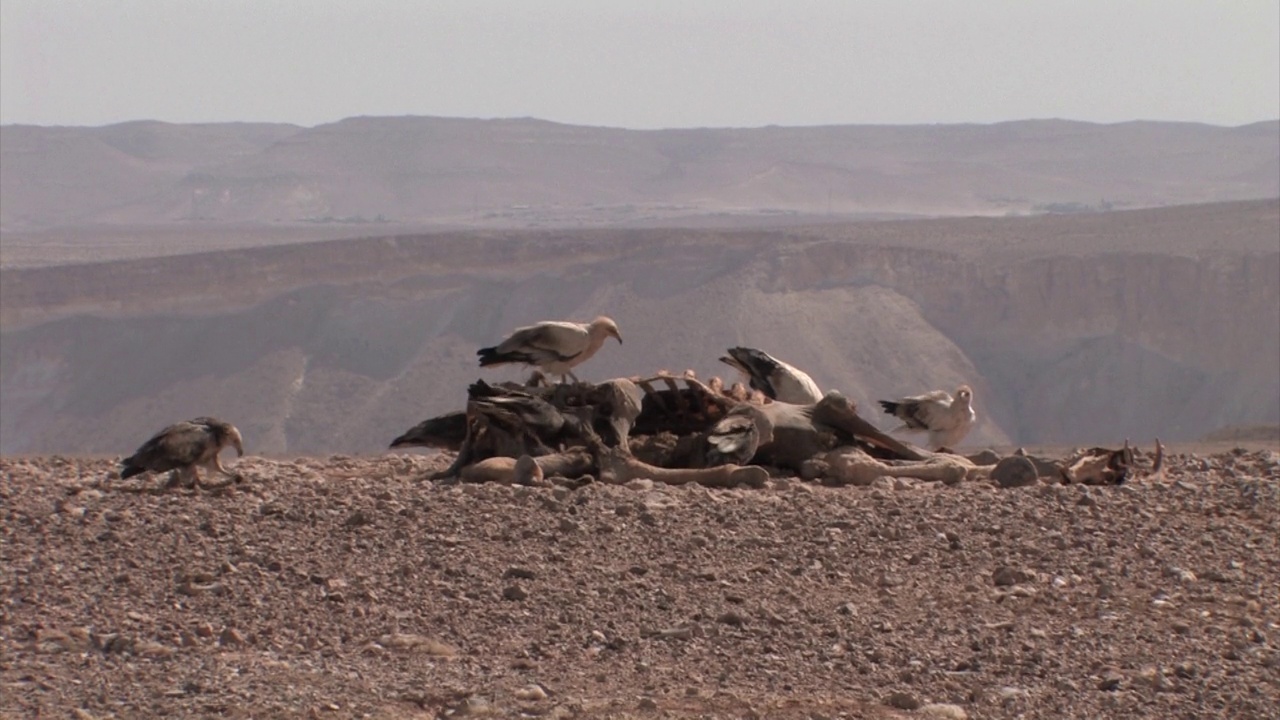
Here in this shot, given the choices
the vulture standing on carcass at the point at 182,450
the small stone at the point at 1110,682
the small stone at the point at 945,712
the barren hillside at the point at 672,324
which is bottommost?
the barren hillside at the point at 672,324

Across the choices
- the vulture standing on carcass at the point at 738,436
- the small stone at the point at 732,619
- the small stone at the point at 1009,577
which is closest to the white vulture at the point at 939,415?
the vulture standing on carcass at the point at 738,436

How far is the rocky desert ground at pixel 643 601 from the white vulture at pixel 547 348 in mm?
1574

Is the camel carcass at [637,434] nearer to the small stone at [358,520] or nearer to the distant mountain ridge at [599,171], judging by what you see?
the small stone at [358,520]

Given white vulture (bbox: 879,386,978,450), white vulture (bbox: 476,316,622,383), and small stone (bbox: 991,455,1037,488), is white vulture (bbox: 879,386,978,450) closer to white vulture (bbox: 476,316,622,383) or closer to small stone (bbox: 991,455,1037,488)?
small stone (bbox: 991,455,1037,488)

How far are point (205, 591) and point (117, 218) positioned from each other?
137835 millimetres

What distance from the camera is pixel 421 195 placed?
14438 centimetres

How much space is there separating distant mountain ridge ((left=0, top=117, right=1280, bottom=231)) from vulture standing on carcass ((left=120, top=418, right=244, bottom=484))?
10905 cm

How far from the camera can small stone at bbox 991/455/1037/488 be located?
923 cm

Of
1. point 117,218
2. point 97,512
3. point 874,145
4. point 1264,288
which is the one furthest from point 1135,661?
point 874,145

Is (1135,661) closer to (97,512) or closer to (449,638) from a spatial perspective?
(449,638)

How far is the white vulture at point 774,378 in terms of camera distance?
10336 mm

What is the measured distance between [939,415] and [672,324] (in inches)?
1677

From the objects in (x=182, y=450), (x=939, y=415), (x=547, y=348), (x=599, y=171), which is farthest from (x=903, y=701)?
(x=599, y=171)

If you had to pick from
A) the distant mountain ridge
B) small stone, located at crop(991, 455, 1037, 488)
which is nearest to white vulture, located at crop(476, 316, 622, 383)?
small stone, located at crop(991, 455, 1037, 488)
